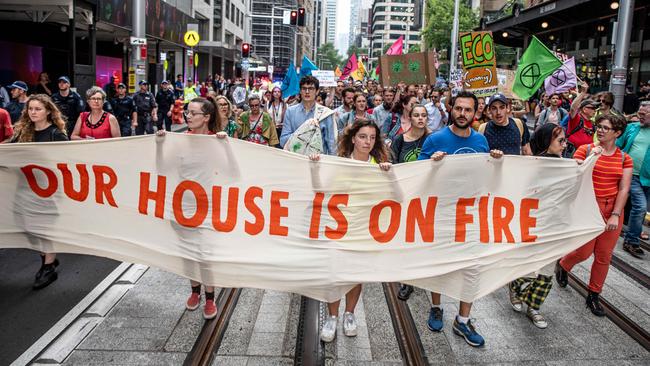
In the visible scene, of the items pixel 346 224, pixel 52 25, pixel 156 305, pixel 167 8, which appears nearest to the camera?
pixel 346 224

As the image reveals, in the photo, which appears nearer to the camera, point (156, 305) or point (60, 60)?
point (156, 305)

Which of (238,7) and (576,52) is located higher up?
(238,7)

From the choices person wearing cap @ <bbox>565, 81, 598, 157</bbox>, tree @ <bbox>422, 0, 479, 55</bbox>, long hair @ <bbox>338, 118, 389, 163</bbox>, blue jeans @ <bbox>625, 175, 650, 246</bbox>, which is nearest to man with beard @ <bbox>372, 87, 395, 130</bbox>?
person wearing cap @ <bbox>565, 81, 598, 157</bbox>

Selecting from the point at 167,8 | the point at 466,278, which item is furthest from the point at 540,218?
the point at 167,8

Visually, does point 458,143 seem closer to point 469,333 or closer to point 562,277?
point 469,333

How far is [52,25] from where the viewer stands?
828 inches

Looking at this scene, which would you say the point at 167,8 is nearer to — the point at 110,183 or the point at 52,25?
the point at 52,25

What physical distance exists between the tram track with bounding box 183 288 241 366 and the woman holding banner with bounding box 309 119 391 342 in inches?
32.0

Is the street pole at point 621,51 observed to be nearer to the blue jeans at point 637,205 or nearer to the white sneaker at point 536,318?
the blue jeans at point 637,205

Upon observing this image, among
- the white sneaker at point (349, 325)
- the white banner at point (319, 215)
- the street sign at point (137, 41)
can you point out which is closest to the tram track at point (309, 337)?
the white sneaker at point (349, 325)

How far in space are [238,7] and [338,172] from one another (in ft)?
205

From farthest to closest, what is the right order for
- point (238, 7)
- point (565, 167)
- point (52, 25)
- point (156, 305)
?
point (238, 7) < point (52, 25) < point (156, 305) < point (565, 167)

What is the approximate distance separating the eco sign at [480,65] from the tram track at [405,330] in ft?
15.5

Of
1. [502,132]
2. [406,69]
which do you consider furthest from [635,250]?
[406,69]
